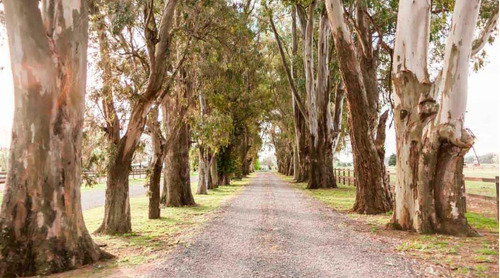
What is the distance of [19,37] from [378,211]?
29.7ft

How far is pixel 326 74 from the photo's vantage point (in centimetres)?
2031

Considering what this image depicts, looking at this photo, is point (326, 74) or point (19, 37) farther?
point (326, 74)

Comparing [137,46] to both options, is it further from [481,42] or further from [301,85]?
[301,85]

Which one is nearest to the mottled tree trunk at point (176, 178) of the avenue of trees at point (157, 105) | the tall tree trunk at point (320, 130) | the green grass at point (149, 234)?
the avenue of trees at point (157, 105)

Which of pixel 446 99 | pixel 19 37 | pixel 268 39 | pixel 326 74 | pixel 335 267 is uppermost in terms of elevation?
pixel 268 39

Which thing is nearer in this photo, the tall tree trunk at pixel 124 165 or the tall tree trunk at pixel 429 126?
the tall tree trunk at pixel 429 126

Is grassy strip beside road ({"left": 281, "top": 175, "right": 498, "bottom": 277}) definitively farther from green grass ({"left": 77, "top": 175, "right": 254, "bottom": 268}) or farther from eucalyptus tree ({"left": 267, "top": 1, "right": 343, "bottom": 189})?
eucalyptus tree ({"left": 267, "top": 1, "right": 343, "bottom": 189})

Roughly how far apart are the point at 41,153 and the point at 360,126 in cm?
768

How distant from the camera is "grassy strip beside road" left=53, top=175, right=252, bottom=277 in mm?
5379

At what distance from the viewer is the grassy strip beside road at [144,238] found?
5379 millimetres

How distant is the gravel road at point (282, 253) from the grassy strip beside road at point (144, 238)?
1.16 feet

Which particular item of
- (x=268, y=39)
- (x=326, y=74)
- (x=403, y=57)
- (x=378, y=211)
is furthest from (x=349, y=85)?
(x=268, y=39)

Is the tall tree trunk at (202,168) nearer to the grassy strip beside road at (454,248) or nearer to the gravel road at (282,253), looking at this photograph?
the gravel road at (282,253)

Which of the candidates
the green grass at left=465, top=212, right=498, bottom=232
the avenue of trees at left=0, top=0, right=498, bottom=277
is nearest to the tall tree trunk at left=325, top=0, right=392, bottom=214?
the avenue of trees at left=0, top=0, right=498, bottom=277
